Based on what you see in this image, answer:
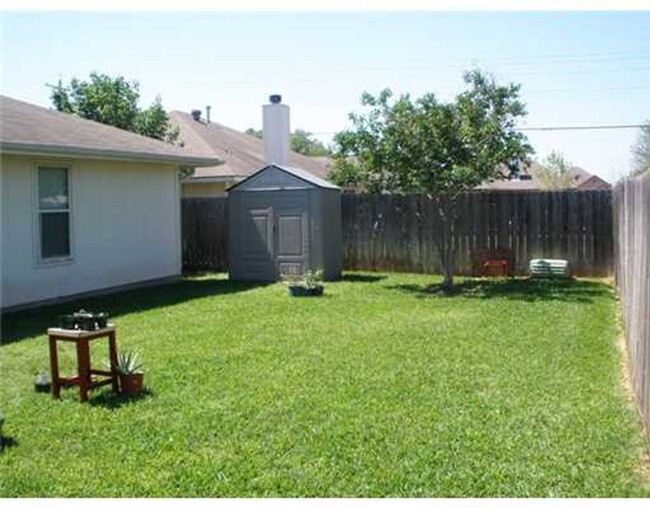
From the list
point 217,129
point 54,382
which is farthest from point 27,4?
point 217,129

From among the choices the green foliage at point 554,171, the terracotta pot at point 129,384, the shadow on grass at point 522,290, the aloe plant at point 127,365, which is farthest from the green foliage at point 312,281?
the green foliage at point 554,171

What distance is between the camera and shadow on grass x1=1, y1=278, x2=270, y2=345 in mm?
8648

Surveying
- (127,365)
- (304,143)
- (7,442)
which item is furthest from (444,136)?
(304,143)

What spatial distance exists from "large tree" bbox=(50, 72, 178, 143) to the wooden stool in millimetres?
15695

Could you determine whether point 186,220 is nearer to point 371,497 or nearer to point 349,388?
point 349,388

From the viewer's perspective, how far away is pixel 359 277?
13.8 m

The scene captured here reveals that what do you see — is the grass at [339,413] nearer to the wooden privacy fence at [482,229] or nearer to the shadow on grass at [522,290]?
the shadow on grass at [522,290]

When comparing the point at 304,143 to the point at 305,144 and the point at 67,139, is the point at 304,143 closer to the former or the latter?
the point at 305,144

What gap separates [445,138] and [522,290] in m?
2.68

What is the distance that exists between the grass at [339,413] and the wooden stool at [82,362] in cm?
10

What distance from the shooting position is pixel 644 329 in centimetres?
464

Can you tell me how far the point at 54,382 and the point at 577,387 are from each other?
399 centimetres

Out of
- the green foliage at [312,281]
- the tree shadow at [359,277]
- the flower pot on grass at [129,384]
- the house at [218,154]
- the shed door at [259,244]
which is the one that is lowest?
the flower pot on grass at [129,384]

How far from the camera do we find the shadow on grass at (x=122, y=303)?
8648mm
